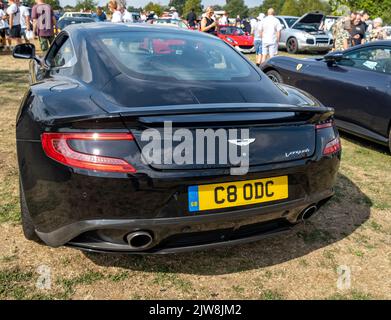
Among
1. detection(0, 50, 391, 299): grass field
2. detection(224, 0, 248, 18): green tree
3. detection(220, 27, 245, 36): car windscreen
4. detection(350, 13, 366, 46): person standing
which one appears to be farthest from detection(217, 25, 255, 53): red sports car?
detection(224, 0, 248, 18): green tree

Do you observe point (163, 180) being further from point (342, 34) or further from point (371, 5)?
point (371, 5)

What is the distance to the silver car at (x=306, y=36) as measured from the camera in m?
15.6

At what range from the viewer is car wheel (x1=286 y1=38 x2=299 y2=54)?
1581 cm

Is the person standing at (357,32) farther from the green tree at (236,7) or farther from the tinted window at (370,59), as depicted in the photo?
the green tree at (236,7)

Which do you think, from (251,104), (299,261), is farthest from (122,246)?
(299,261)

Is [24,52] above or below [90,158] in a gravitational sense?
above

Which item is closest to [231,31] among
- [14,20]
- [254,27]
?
[254,27]

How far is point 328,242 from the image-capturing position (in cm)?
289

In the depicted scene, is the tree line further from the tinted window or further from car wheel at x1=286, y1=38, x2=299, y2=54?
the tinted window

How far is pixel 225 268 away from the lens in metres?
2.52

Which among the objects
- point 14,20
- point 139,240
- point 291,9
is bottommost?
point 139,240

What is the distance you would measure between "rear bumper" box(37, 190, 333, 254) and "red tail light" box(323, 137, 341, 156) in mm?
276

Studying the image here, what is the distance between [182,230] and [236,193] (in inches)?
12.7

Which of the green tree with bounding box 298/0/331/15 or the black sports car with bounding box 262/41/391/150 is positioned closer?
the black sports car with bounding box 262/41/391/150
